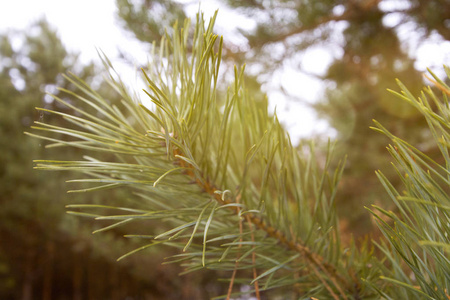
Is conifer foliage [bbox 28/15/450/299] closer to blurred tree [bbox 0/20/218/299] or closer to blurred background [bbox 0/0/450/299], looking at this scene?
blurred background [bbox 0/0/450/299]

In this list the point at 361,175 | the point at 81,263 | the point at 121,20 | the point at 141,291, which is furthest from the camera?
the point at 141,291

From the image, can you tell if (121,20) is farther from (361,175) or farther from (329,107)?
(361,175)

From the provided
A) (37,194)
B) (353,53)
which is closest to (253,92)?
(353,53)

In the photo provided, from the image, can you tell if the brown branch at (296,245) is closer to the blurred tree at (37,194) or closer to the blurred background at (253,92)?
the blurred background at (253,92)

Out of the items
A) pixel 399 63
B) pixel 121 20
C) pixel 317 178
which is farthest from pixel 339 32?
pixel 317 178

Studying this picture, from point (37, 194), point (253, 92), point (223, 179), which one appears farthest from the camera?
point (37, 194)

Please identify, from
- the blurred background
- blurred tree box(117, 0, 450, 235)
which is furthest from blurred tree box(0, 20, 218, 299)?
Answer: blurred tree box(117, 0, 450, 235)

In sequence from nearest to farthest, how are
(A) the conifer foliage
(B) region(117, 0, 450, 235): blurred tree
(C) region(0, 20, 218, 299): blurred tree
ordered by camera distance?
(A) the conifer foliage → (B) region(117, 0, 450, 235): blurred tree → (C) region(0, 20, 218, 299): blurred tree

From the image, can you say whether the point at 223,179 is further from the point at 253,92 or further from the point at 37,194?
the point at 37,194
